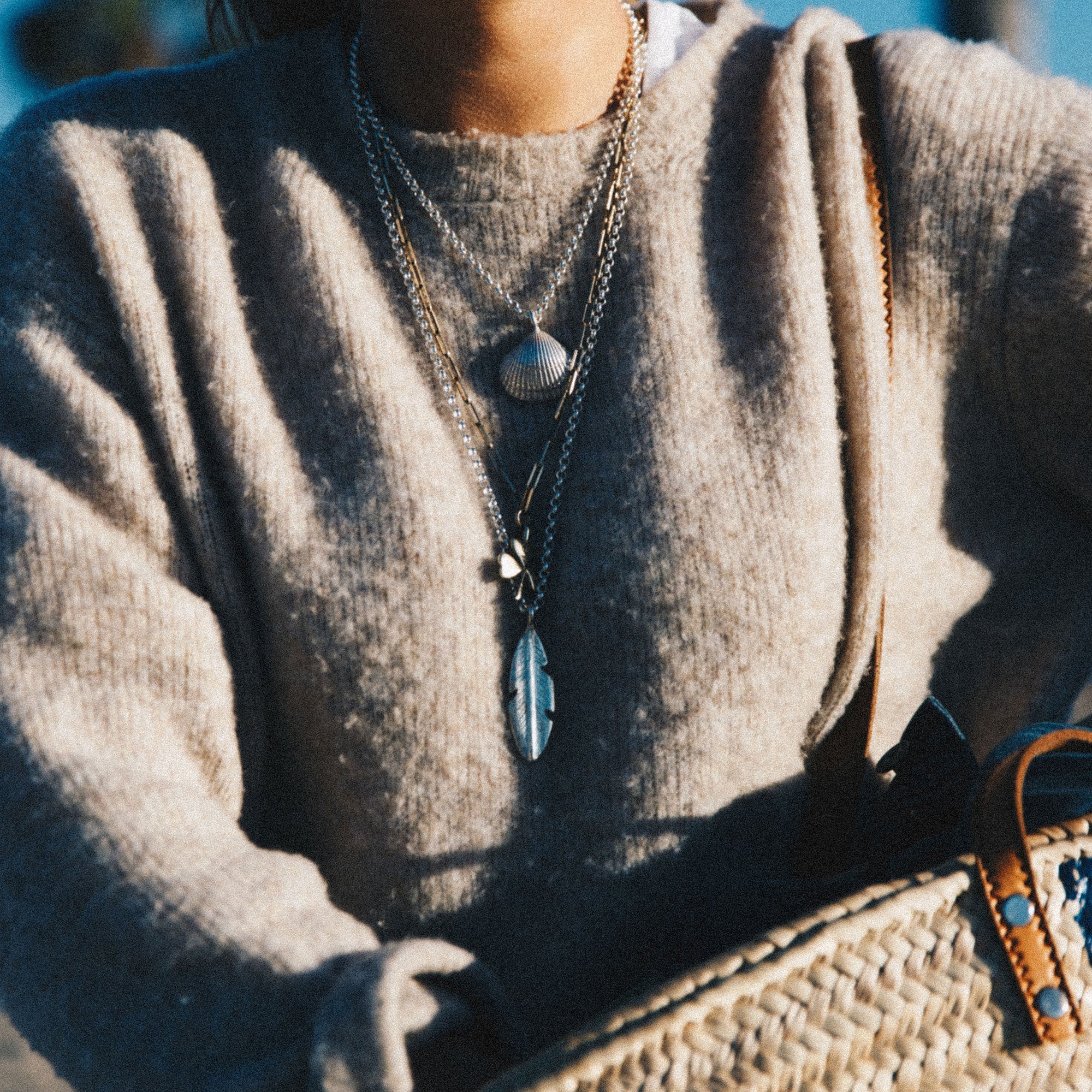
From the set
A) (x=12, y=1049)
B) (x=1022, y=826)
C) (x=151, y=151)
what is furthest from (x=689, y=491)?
(x=12, y=1049)

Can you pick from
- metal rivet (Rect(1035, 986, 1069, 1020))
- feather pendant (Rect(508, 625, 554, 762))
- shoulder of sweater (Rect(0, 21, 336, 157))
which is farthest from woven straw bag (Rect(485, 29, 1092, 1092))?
shoulder of sweater (Rect(0, 21, 336, 157))

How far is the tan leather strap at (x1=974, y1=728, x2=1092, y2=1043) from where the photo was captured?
83 cm

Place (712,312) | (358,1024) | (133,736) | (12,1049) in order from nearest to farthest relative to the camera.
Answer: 1. (358,1024)
2. (133,736)
3. (712,312)
4. (12,1049)

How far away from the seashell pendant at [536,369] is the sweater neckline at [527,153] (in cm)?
17

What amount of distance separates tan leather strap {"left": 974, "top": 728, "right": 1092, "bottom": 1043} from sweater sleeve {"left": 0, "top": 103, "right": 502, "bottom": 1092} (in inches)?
17.2

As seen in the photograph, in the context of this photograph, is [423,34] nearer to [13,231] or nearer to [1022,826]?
[13,231]

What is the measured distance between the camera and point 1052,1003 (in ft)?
2.72

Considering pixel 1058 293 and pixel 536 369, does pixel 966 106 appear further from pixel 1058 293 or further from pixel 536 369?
pixel 536 369

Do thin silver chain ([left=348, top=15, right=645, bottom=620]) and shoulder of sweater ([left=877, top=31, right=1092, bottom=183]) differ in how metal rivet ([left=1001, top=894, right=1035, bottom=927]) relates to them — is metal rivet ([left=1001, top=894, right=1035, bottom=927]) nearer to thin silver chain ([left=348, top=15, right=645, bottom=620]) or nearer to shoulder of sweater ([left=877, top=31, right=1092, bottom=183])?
thin silver chain ([left=348, top=15, right=645, bottom=620])

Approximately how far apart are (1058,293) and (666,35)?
0.54m

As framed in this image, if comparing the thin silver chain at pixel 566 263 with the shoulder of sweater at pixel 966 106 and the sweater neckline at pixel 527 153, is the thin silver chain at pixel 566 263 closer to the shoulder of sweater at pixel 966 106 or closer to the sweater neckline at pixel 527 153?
the sweater neckline at pixel 527 153

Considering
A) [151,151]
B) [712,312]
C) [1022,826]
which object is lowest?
[1022,826]

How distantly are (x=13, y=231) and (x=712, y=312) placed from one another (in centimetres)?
75

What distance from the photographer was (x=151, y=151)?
1181 millimetres
